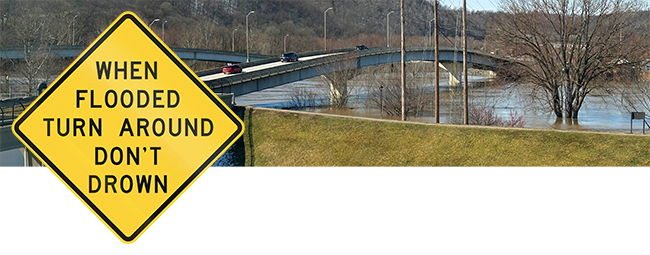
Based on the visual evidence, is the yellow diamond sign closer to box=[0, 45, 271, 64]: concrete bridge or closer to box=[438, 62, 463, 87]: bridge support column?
box=[0, 45, 271, 64]: concrete bridge

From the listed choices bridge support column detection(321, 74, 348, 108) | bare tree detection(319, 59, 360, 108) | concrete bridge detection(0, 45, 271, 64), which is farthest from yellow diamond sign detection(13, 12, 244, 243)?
concrete bridge detection(0, 45, 271, 64)

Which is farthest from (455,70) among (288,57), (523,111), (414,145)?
(414,145)

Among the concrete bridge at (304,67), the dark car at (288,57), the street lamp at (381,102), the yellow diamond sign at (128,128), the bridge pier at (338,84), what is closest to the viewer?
the yellow diamond sign at (128,128)

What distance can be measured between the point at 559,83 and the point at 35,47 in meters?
42.8

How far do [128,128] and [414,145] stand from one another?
27458 millimetres

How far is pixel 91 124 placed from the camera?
12.4 ft

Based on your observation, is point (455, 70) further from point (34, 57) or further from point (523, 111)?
point (34, 57)

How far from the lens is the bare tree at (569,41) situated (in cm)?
4419

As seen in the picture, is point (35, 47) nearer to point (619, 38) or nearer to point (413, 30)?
point (619, 38)

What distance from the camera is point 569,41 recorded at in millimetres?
45500

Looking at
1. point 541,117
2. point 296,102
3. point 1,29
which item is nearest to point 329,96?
point 296,102

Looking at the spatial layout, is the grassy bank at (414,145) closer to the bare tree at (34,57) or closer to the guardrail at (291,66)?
the guardrail at (291,66)

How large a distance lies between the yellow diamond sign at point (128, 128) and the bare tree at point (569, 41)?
4364 centimetres

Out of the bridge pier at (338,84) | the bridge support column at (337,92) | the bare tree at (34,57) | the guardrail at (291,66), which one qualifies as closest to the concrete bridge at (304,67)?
the guardrail at (291,66)
